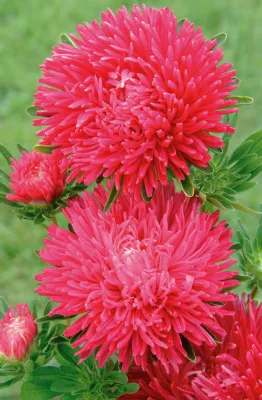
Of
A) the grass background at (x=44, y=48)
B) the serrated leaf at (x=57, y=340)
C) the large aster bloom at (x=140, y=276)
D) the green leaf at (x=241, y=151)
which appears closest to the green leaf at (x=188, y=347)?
the large aster bloom at (x=140, y=276)

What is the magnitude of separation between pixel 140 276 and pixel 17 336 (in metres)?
0.21

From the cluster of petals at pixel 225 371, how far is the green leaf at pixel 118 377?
22mm

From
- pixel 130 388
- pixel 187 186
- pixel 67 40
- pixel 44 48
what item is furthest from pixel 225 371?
pixel 44 48

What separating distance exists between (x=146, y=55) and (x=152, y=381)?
15.0 inches

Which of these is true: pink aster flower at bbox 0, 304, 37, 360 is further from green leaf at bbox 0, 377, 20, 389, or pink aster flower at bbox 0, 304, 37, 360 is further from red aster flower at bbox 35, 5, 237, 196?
red aster flower at bbox 35, 5, 237, 196

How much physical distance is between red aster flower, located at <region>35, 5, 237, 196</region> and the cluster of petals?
21 cm

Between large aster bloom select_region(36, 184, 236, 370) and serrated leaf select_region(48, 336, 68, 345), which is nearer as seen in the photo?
large aster bloom select_region(36, 184, 236, 370)

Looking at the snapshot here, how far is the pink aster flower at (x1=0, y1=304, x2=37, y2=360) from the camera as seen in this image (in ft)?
2.66

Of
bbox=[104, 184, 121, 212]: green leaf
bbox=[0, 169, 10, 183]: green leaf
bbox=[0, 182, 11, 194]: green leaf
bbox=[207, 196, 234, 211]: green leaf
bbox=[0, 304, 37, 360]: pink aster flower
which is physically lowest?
bbox=[0, 304, 37, 360]: pink aster flower

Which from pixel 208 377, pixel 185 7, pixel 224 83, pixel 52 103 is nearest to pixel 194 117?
pixel 224 83

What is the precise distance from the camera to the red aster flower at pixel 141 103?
68 centimetres

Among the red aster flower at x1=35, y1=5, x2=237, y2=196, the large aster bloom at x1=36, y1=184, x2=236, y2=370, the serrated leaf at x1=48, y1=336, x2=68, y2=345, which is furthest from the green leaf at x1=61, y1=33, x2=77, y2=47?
the serrated leaf at x1=48, y1=336, x2=68, y2=345

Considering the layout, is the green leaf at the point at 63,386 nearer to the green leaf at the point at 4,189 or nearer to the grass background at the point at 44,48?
the green leaf at the point at 4,189

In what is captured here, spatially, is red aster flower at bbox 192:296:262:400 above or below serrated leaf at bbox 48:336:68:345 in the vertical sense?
above
